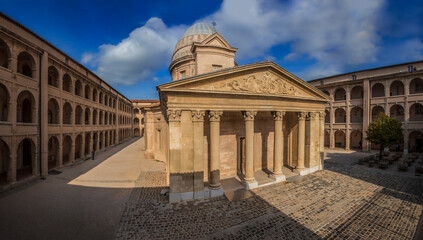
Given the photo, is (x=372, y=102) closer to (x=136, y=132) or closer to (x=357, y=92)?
(x=357, y=92)

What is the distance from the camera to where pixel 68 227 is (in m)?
7.98

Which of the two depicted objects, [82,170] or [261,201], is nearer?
[261,201]

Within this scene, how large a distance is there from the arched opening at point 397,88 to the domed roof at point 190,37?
107 ft

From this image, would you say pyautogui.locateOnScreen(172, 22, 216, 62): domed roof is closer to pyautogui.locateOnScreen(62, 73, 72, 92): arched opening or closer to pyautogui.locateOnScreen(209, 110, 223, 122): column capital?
pyautogui.locateOnScreen(209, 110, 223, 122): column capital

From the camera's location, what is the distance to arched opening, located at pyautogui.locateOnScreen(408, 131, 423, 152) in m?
28.2

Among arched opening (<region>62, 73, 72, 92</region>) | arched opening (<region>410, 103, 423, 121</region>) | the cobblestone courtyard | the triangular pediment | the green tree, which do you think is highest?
arched opening (<region>62, 73, 72, 92</region>)

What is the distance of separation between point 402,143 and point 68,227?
4542cm

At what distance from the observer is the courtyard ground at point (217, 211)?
7.84 metres

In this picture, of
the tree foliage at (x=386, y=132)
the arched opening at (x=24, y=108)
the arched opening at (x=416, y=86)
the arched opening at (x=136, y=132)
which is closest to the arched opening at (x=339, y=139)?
the arched opening at (x=416, y=86)

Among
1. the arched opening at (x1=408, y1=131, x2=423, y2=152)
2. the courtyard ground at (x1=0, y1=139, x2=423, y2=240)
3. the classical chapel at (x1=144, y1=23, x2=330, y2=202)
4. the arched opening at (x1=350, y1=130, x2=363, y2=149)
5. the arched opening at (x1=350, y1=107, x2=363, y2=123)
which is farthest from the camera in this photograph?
the arched opening at (x1=350, y1=130, x2=363, y2=149)

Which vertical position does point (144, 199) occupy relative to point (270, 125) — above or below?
below

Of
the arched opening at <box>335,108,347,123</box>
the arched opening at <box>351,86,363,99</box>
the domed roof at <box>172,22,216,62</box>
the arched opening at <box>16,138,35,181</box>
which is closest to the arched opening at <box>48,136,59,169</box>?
the arched opening at <box>16,138,35,181</box>

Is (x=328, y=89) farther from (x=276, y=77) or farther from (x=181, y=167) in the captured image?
(x=181, y=167)

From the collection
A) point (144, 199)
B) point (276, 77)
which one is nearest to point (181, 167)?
point (144, 199)
